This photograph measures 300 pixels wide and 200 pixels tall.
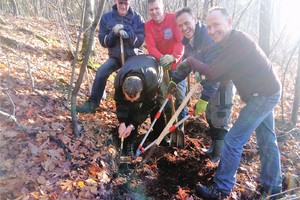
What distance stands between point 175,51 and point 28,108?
259 centimetres

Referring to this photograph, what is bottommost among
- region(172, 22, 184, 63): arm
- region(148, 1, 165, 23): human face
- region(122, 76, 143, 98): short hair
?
region(122, 76, 143, 98): short hair

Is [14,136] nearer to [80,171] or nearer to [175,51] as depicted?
[80,171]

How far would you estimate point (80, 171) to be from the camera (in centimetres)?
334

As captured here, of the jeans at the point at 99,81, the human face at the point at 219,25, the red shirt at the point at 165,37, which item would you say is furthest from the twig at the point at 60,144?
the human face at the point at 219,25

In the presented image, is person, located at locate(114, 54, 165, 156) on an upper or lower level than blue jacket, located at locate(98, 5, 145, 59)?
lower

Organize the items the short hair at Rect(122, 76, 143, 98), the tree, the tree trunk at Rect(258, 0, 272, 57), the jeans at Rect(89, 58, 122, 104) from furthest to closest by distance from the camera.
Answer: the tree, the tree trunk at Rect(258, 0, 272, 57), the jeans at Rect(89, 58, 122, 104), the short hair at Rect(122, 76, 143, 98)

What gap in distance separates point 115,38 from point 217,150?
8.43ft

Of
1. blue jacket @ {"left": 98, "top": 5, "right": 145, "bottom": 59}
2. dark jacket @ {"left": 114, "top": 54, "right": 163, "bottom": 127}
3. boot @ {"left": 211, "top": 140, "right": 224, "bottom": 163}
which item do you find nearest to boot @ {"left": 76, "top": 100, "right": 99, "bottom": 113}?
dark jacket @ {"left": 114, "top": 54, "right": 163, "bottom": 127}

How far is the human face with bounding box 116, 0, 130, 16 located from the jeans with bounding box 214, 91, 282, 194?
2.55m

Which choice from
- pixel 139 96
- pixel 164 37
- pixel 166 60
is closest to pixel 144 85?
pixel 139 96

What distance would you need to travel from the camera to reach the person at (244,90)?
2939 mm

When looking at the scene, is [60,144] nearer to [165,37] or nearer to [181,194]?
[181,194]

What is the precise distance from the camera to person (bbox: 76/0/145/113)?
423 cm

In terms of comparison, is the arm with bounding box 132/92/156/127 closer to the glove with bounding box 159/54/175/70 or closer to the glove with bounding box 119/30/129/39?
the glove with bounding box 159/54/175/70
